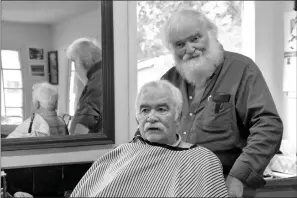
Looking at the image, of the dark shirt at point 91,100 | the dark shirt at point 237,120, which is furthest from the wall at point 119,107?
the dark shirt at point 237,120

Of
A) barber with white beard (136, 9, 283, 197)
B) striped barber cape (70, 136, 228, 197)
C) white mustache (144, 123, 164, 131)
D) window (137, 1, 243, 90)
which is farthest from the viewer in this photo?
window (137, 1, 243, 90)

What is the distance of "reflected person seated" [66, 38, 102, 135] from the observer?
10.1 ft

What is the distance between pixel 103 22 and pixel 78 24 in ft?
0.56

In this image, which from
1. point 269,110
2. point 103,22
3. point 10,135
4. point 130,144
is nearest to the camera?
point 130,144

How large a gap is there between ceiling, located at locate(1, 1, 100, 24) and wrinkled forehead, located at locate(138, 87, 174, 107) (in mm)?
1353

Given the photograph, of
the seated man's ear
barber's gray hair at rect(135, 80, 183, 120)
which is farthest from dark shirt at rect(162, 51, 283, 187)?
the seated man's ear

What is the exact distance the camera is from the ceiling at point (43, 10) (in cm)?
296

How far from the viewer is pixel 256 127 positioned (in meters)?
2.11

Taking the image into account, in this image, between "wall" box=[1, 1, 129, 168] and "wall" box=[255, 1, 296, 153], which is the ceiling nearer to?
"wall" box=[1, 1, 129, 168]

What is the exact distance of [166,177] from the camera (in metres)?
1.78

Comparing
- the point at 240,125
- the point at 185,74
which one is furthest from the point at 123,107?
the point at 240,125

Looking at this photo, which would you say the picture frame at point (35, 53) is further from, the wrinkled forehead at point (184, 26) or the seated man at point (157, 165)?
the seated man at point (157, 165)

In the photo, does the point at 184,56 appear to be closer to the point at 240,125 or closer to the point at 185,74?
the point at 185,74

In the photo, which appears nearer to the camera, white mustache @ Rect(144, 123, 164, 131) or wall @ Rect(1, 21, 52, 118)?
white mustache @ Rect(144, 123, 164, 131)
